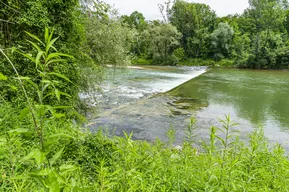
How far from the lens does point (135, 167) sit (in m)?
2.30

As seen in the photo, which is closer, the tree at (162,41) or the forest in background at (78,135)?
the forest in background at (78,135)

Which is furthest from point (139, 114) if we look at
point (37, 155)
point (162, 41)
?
point (162, 41)

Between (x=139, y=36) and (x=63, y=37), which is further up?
(x=139, y=36)

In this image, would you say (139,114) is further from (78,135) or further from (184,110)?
(78,135)

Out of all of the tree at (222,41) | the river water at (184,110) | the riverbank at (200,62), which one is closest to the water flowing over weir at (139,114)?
the river water at (184,110)

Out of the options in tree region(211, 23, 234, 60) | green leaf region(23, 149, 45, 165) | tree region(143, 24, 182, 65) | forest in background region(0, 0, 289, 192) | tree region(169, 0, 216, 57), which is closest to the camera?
green leaf region(23, 149, 45, 165)

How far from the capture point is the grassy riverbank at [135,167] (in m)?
1.78

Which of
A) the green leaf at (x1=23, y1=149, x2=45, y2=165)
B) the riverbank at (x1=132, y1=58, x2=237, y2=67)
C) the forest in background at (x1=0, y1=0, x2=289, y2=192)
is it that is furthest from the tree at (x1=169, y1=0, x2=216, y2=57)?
the green leaf at (x1=23, y1=149, x2=45, y2=165)

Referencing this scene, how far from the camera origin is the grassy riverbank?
1775 mm

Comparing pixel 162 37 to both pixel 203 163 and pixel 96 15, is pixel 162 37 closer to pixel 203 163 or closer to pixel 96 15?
pixel 96 15

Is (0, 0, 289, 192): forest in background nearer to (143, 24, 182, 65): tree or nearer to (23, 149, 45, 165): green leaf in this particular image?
(23, 149, 45, 165): green leaf

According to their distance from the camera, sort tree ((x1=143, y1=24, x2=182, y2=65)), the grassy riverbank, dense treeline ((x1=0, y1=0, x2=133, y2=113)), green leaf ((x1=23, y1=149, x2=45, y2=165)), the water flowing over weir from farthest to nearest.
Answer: tree ((x1=143, y1=24, x2=182, y2=65))
the water flowing over weir
dense treeline ((x1=0, y1=0, x2=133, y2=113))
the grassy riverbank
green leaf ((x1=23, y1=149, x2=45, y2=165))

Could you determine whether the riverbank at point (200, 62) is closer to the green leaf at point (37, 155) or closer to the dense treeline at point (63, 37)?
the dense treeline at point (63, 37)

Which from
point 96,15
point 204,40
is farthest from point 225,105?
point 204,40
